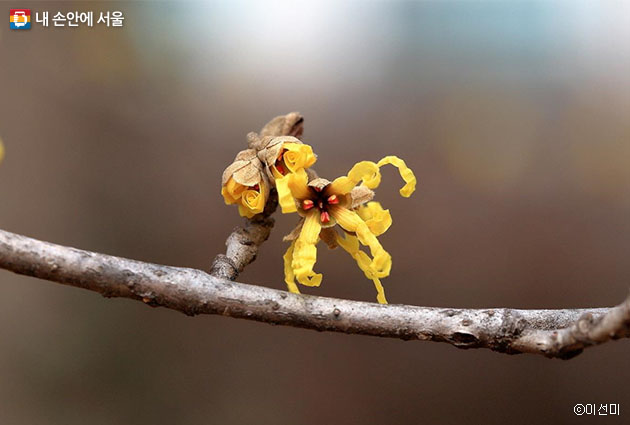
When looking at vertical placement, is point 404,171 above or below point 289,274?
above

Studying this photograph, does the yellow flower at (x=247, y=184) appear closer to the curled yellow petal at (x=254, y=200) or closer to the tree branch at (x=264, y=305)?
the curled yellow petal at (x=254, y=200)

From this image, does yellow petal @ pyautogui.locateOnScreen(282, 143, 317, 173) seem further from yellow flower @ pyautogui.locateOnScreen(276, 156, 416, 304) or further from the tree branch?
the tree branch

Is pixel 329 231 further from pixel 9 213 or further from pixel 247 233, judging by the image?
pixel 9 213

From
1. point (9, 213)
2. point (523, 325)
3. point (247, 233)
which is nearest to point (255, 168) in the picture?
point (247, 233)

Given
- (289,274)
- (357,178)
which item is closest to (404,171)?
(357,178)

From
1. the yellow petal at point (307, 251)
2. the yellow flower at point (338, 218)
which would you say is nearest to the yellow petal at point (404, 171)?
the yellow flower at point (338, 218)

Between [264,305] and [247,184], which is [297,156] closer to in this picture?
[247,184]

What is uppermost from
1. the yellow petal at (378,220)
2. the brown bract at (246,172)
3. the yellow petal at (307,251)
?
the brown bract at (246,172)
